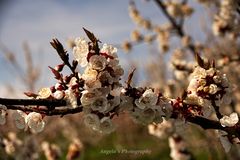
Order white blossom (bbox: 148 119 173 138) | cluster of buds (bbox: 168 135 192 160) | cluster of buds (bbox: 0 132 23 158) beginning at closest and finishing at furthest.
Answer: cluster of buds (bbox: 0 132 23 158)
cluster of buds (bbox: 168 135 192 160)
white blossom (bbox: 148 119 173 138)

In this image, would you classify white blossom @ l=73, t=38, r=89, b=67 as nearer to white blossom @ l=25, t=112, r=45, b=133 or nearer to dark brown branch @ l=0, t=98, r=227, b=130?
dark brown branch @ l=0, t=98, r=227, b=130

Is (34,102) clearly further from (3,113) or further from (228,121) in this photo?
(228,121)

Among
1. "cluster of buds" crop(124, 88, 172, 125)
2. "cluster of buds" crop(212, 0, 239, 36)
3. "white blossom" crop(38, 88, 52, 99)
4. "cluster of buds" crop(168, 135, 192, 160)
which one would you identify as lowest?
"cluster of buds" crop(168, 135, 192, 160)

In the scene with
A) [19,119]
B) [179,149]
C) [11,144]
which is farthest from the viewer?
[179,149]

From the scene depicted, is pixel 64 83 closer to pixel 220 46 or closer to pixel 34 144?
pixel 34 144

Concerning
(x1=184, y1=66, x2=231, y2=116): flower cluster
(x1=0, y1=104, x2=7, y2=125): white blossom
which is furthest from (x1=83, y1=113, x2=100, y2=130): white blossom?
(x1=184, y1=66, x2=231, y2=116): flower cluster

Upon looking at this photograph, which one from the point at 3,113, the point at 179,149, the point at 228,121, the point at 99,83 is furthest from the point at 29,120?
the point at 179,149

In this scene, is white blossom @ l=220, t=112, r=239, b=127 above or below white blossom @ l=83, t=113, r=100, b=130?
below

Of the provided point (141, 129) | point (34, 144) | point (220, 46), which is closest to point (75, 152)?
point (34, 144)
